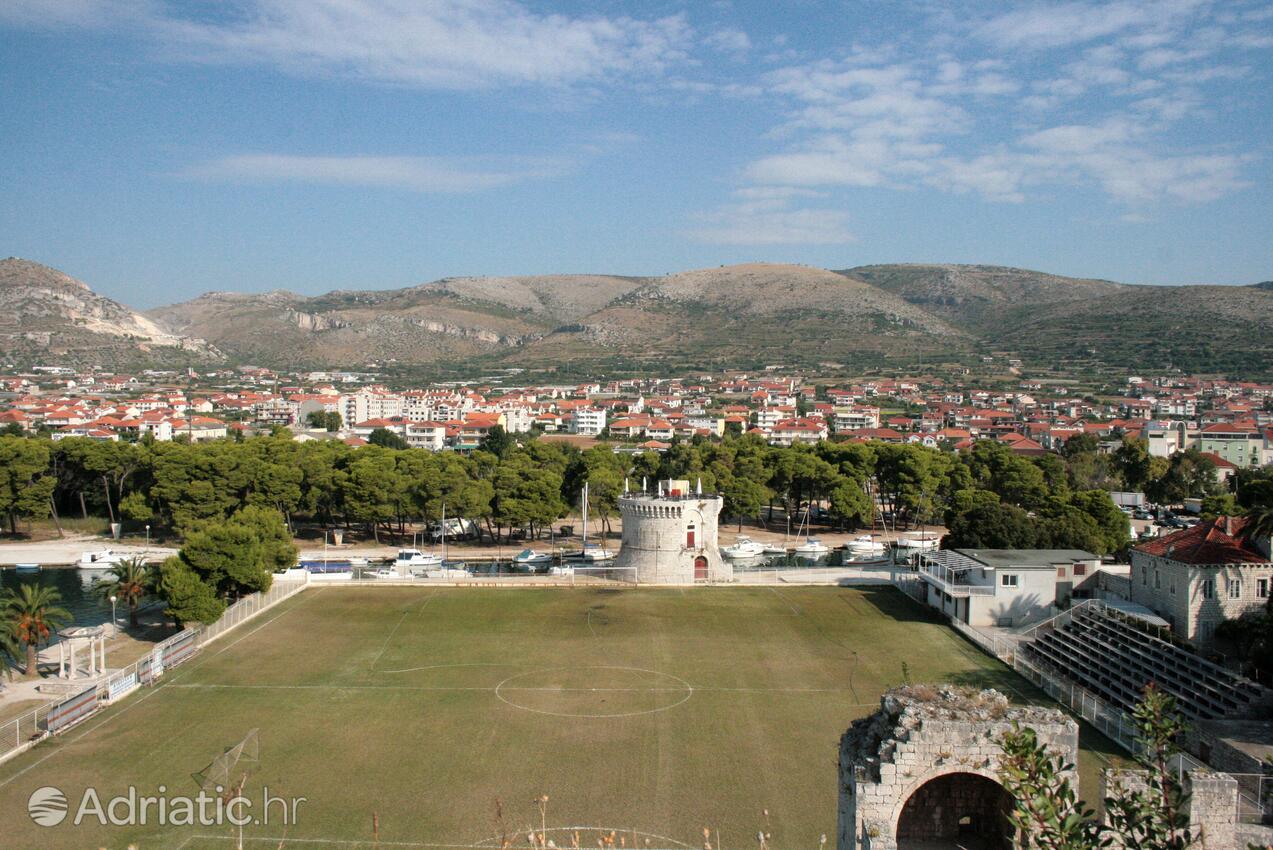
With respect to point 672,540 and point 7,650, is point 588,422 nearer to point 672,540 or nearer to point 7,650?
point 672,540

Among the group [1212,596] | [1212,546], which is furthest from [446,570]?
[1212,546]

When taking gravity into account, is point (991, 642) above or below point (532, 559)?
above

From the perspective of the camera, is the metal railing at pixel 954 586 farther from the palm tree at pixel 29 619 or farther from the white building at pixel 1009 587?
the palm tree at pixel 29 619

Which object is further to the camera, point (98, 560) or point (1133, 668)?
point (98, 560)

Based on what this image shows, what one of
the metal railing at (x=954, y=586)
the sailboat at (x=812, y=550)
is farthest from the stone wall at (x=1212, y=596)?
the sailboat at (x=812, y=550)

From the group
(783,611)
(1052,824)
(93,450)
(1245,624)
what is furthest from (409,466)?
(1052,824)

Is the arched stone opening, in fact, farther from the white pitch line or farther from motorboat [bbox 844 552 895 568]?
motorboat [bbox 844 552 895 568]

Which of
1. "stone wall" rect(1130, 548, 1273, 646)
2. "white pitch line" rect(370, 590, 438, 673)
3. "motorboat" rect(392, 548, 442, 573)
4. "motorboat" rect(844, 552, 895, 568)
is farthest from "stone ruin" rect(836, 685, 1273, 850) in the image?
"motorboat" rect(392, 548, 442, 573)
